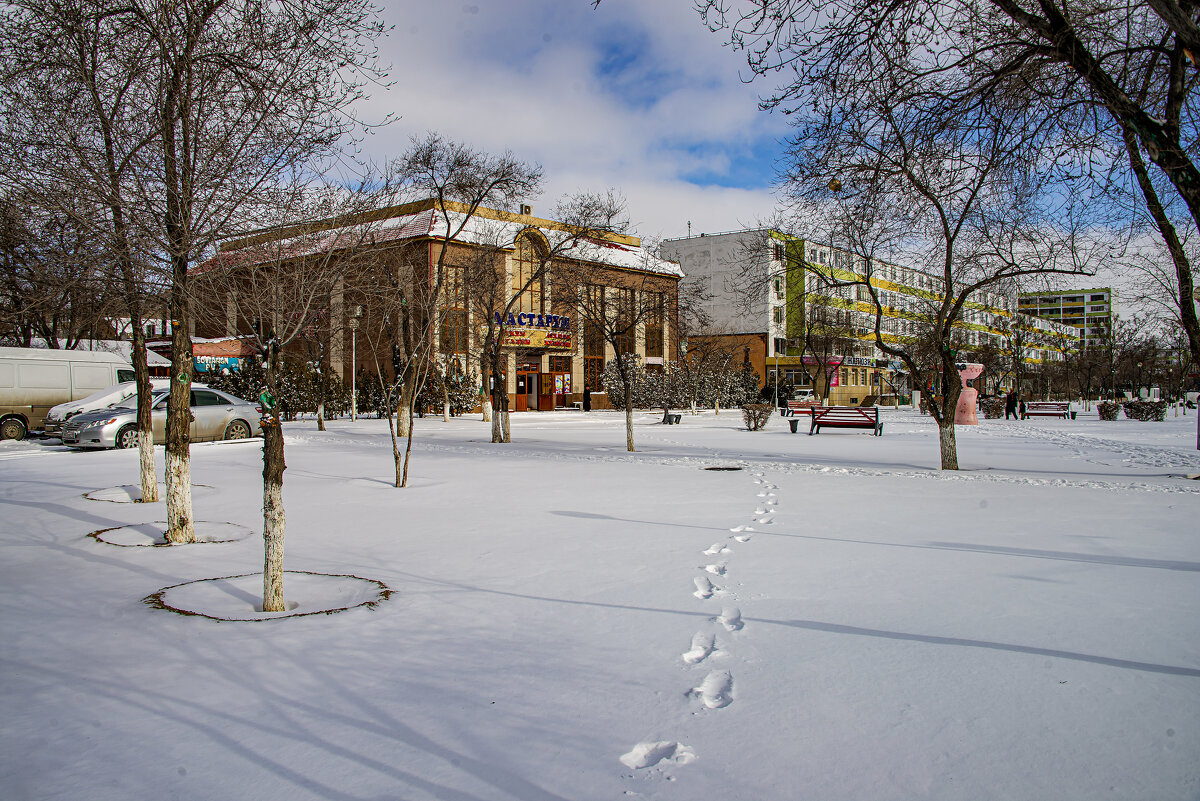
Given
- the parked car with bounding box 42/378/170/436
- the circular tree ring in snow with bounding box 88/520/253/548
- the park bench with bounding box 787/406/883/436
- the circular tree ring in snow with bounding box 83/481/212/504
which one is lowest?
the circular tree ring in snow with bounding box 88/520/253/548

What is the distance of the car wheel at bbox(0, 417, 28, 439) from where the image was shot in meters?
22.0

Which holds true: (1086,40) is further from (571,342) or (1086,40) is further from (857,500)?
(571,342)

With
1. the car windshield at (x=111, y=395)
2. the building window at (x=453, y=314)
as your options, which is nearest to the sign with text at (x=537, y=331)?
the building window at (x=453, y=314)

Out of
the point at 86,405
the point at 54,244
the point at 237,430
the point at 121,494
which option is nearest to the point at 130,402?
the point at 86,405

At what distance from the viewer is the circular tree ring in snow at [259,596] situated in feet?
17.2

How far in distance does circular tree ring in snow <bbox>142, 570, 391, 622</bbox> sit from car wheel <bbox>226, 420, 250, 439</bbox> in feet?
52.3

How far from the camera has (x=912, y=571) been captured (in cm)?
646

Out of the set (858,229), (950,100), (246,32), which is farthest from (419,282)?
(950,100)

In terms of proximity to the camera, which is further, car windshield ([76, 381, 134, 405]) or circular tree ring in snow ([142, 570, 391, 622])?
car windshield ([76, 381, 134, 405])

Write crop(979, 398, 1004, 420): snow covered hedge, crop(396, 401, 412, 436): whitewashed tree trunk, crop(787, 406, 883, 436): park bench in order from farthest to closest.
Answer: crop(979, 398, 1004, 420): snow covered hedge → crop(787, 406, 883, 436): park bench → crop(396, 401, 412, 436): whitewashed tree trunk

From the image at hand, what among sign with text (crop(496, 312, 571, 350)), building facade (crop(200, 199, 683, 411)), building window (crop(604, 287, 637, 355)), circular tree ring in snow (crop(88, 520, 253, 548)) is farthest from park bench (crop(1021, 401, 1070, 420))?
circular tree ring in snow (crop(88, 520, 253, 548))

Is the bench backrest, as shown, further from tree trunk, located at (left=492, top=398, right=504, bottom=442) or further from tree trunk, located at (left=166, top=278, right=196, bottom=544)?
tree trunk, located at (left=166, top=278, right=196, bottom=544)

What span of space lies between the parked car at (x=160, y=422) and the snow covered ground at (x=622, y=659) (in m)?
10.4

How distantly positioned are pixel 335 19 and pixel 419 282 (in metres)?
18.0
